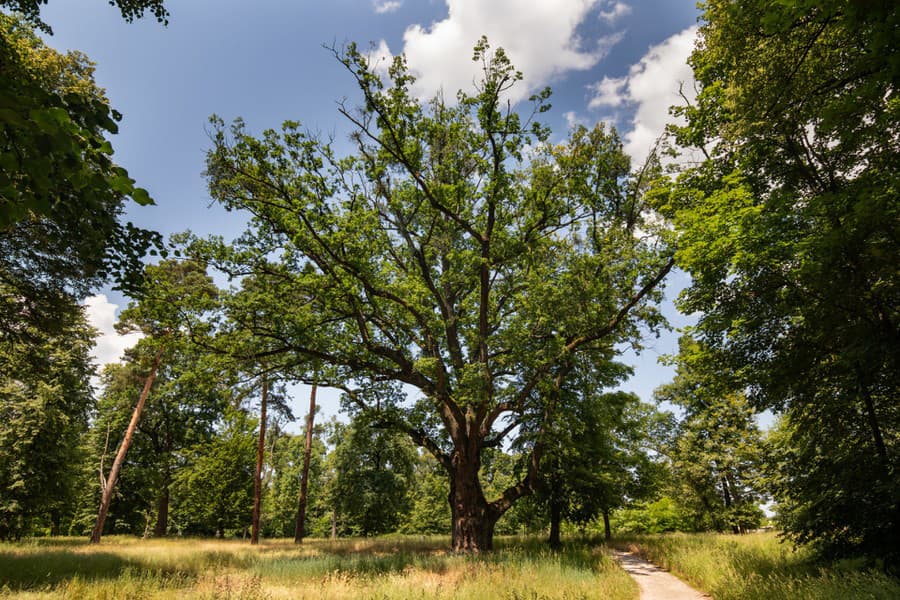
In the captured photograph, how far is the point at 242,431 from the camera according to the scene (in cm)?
2814

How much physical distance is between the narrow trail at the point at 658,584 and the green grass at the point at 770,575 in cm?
34

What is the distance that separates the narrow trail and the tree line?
3.25 meters

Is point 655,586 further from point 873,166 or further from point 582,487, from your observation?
point 873,166

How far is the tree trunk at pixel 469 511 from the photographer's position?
14.0 metres

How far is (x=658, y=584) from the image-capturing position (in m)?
Answer: 11.0

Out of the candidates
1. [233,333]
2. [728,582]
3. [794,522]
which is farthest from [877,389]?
[233,333]

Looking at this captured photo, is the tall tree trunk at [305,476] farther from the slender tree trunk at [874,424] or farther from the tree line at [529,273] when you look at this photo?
the slender tree trunk at [874,424]

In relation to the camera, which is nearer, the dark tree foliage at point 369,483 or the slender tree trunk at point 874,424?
the slender tree trunk at point 874,424

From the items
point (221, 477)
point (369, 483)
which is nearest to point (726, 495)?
point (369, 483)

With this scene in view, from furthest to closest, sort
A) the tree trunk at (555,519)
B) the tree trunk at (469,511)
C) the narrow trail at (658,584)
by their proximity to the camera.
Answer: the tree trunk at (555,519) → the tree trunk at (469,511) → the narrow trail at (658,584)

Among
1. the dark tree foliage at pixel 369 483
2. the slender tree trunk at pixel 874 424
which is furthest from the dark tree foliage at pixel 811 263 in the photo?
the dark tree foliage at pixel 369 483

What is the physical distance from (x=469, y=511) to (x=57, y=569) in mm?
12184

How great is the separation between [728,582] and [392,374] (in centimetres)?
1070

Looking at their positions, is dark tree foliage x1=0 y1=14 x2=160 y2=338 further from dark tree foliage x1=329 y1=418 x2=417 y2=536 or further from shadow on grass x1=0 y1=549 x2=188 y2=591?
dark tree foliage x1=329 y1=418 x2=417 y2=536
